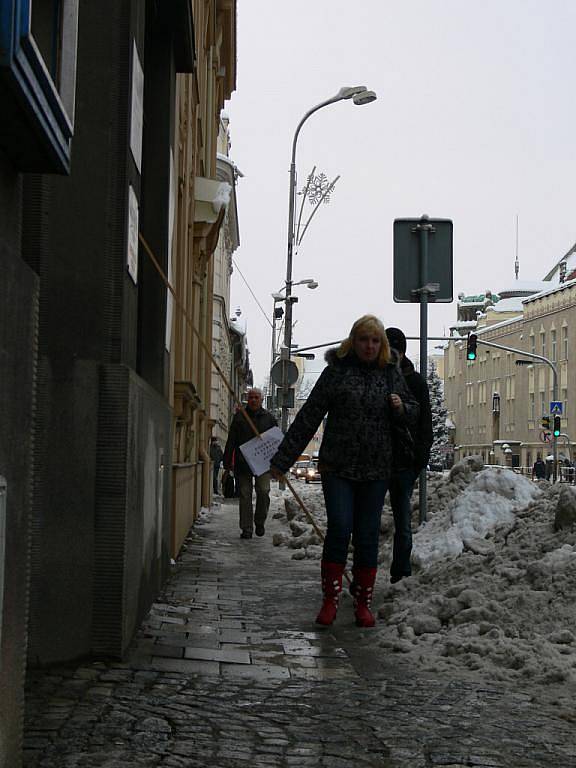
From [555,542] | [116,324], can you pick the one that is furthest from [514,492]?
[116,324]

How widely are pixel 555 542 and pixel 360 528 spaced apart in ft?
4.69

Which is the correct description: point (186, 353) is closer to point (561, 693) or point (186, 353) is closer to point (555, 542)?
point (555, 542)

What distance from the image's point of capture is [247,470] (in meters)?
15.7

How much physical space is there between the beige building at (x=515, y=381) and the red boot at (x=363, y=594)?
76343 mm

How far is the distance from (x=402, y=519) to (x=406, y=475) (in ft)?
1.09

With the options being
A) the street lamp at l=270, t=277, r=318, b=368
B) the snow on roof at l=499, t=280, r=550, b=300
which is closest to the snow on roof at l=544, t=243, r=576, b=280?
the snow on roof at l=499, t=280, r=550, b=300

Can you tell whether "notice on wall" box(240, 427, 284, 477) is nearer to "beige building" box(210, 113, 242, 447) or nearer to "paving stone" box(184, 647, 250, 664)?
"paving stone" box(184, 647, 250, 664)

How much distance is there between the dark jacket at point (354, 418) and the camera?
7.80 metres

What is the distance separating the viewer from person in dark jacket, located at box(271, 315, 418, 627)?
780 centimetres

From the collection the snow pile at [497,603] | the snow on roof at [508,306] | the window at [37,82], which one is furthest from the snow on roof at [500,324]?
the window at [37,82]

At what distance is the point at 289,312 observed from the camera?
35781 millimetres

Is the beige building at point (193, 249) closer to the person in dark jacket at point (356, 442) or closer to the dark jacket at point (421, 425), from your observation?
the person in dark jacket at point (356, 442)

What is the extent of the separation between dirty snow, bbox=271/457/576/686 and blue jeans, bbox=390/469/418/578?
201 mm

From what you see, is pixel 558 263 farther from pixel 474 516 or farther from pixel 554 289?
pixel 474 516
